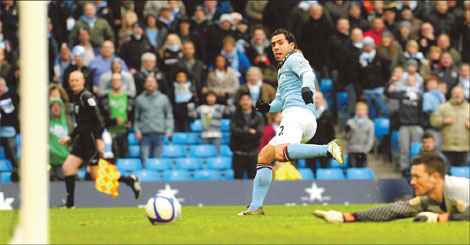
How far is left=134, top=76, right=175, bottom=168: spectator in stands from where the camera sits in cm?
1711

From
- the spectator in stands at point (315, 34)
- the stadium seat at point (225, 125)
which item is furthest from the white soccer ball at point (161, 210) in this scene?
the spectator in stands at point (315, 34)

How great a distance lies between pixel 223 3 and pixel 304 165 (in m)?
4.98

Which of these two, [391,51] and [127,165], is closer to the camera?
[127,165]

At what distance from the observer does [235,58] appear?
18984 mm

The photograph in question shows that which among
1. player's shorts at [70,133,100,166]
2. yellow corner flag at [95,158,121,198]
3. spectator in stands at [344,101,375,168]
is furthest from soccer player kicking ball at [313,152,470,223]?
spectator in stands at [344,101,375,168]

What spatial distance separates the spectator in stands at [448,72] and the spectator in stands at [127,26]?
6.87 meters

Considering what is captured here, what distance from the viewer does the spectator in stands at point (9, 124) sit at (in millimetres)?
16562

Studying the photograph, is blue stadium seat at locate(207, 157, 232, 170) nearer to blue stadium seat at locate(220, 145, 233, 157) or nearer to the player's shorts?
blue stadium seat at locate(220, 145, 233, 157)

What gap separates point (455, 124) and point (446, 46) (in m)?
3.20

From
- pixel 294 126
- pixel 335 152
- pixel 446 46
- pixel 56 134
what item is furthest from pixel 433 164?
pixel 446 46

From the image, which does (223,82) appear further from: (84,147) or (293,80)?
(293,80)

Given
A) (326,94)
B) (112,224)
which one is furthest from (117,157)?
(112,224)

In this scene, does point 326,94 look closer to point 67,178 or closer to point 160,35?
point 160,35

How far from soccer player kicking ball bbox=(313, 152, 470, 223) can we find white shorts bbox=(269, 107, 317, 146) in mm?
1963
